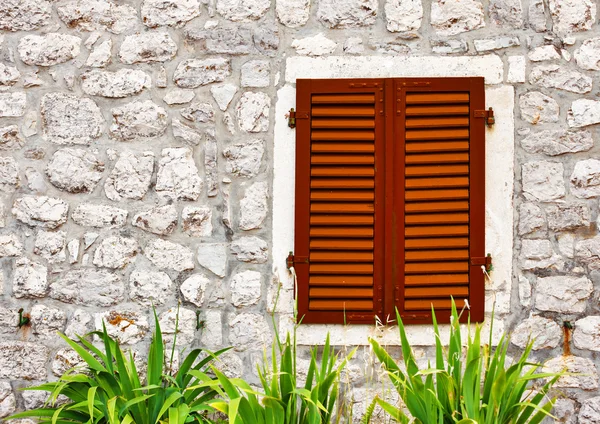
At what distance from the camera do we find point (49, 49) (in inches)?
154

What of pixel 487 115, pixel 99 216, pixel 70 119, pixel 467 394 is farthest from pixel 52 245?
pixel 487 115

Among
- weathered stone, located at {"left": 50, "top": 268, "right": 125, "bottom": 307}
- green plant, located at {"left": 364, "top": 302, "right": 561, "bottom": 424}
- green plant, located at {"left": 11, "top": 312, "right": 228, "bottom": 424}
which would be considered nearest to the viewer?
green plant, located at {"left": 364, "top": 302, "right": 561, "bottom": 424}

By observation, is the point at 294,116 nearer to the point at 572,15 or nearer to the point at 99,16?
the point at 99,16

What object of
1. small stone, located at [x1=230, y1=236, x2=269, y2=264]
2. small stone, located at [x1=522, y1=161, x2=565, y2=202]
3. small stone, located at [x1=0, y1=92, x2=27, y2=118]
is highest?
small stone, located at [x1=0, y1=92, x2=27, y2=118]

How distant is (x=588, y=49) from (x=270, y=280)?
198 centimetres

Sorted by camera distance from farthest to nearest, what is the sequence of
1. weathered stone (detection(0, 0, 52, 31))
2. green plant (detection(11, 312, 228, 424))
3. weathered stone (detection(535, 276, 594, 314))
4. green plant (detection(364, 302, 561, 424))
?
weathered stone (detection(0, 0, 52, 31)) < weathered stone (detection(535, 276, 594, 314)) < green plant (detection(11, 312, 228, 424)) < green plant (detection(364, 302, 561, 424))

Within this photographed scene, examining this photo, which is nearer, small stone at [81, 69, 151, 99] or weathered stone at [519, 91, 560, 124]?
weathered stone at [519, 91, 560, 124]

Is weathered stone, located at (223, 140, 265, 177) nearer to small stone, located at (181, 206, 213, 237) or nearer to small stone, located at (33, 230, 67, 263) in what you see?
small stone, located at (181, 206, 213, 237)

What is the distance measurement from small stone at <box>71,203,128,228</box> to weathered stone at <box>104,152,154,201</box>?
2.6 inches

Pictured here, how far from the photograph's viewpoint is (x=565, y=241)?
12.3ft

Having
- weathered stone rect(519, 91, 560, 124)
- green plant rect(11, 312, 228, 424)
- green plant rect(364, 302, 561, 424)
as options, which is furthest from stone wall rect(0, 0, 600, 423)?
green plant rect(364, 302, 561, 424)

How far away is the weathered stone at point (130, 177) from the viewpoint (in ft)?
12.6

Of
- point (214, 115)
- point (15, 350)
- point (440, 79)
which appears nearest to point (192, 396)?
point (15, 350)

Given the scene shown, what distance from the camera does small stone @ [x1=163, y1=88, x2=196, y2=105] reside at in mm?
3873
